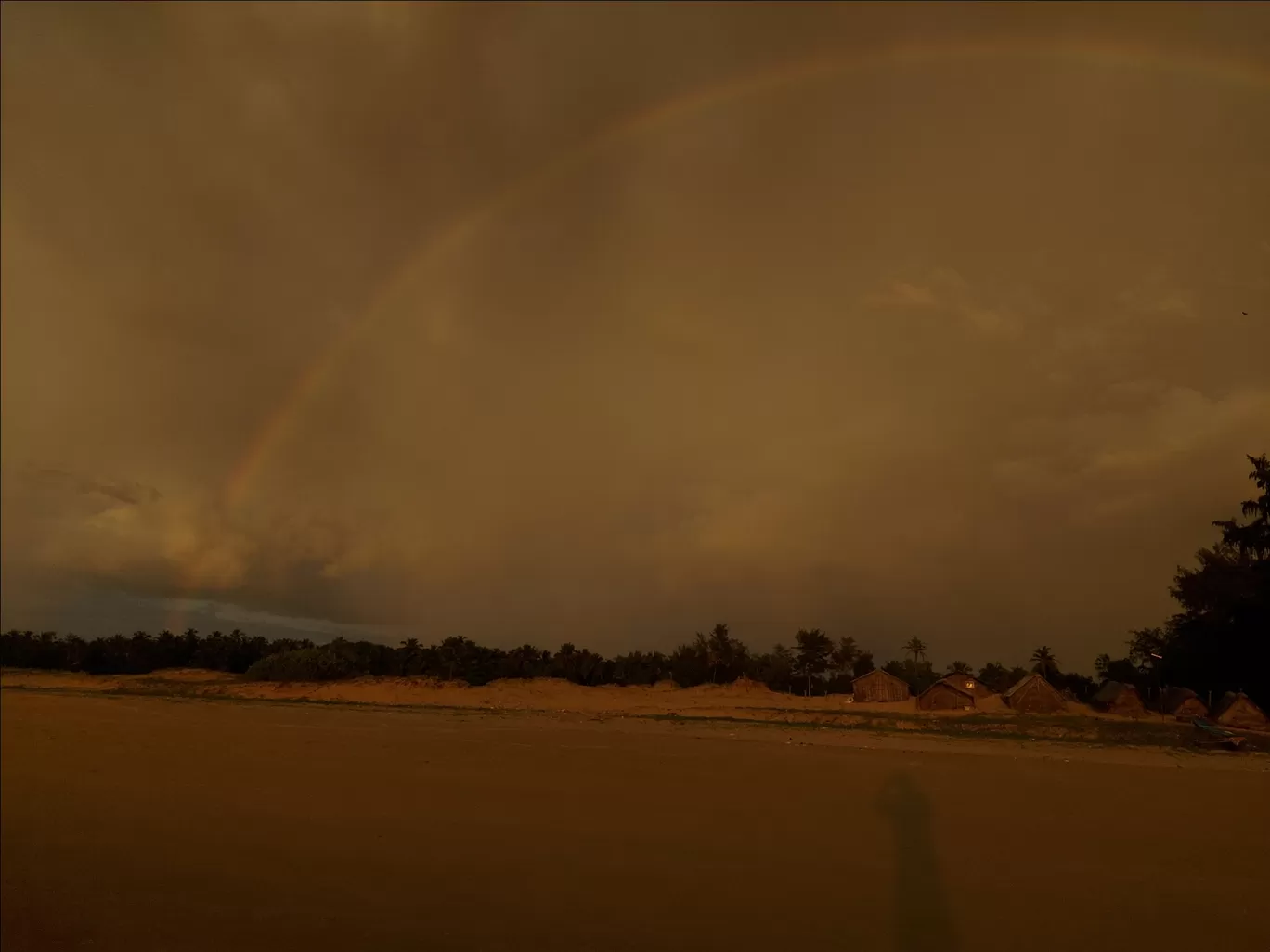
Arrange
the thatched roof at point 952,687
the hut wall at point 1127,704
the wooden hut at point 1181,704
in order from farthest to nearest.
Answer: the thatched roof at point 952,687
the hut wall at point 1127,704
the wooden hut at point 1181,704

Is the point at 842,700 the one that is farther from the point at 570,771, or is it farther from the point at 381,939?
the point at 381,939

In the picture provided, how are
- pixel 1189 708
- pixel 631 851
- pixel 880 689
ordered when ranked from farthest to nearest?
pixel 880 689
pixel 1189 708
pixel 631 851

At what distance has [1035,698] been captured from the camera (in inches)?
1908

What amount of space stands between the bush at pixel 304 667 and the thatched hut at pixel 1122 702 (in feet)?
161

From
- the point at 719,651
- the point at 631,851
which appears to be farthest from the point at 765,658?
the point at 631,851

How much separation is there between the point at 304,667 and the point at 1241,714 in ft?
175

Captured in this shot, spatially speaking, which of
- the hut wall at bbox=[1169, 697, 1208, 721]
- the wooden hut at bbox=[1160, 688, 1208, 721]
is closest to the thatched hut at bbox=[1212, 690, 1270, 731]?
the wooden hut at bbox=[1160, 688, 1208, 721]

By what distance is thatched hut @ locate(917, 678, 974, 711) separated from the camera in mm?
48906

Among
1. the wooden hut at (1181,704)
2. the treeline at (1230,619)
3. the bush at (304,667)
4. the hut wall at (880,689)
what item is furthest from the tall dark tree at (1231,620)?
the bush at (304,667)

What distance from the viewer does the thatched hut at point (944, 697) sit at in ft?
160

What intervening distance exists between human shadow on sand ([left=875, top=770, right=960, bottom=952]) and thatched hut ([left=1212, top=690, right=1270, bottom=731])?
30.7 m

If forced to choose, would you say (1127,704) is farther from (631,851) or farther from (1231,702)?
(631,851)

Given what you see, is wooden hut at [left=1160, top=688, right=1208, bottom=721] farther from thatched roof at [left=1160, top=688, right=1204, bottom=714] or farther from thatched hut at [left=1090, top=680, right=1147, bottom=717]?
thatched hut at [left=1090, top=680, right=1147, bottom=717]

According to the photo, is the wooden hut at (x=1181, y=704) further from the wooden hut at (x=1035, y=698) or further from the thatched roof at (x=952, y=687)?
the thatched roof at (x=952, y=687)
